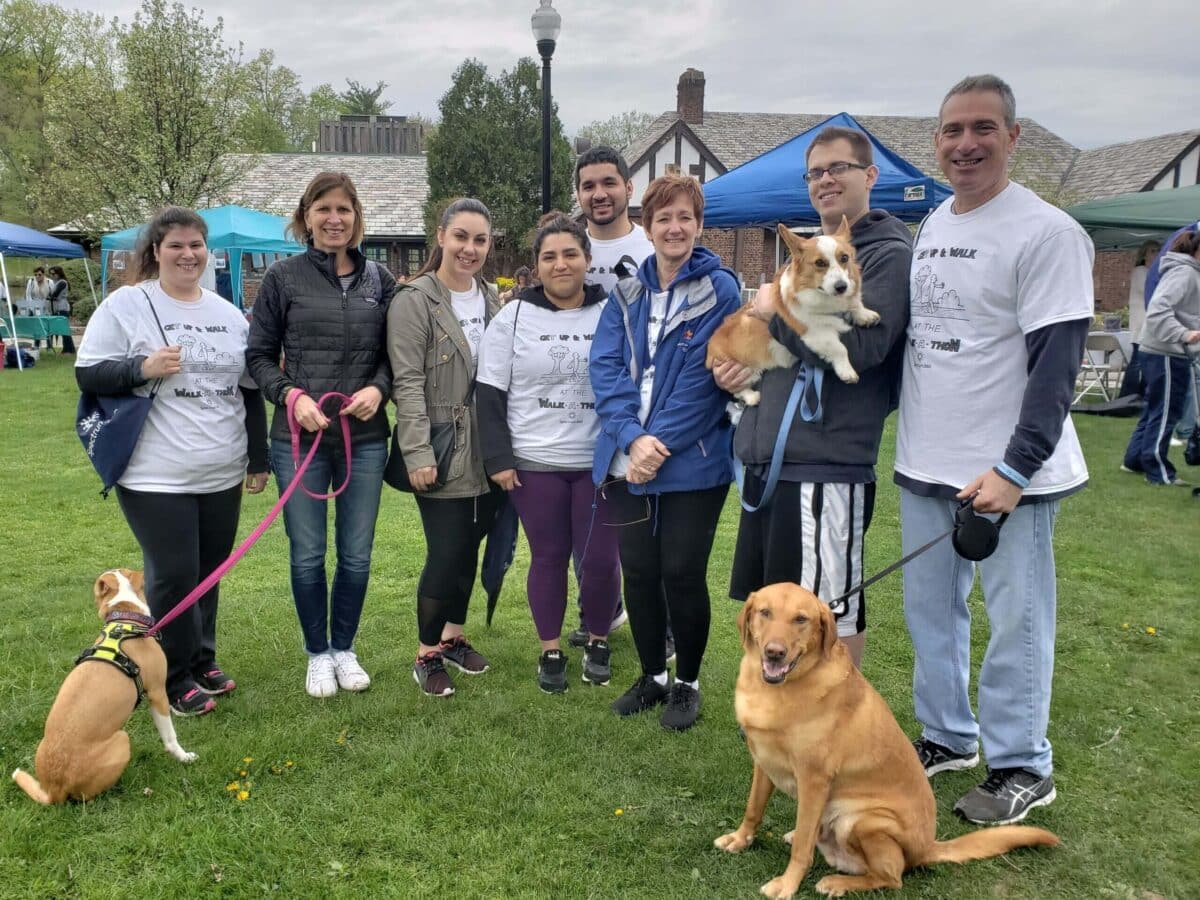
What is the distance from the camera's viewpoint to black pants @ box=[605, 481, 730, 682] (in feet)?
10.8

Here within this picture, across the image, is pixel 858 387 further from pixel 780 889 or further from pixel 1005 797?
pixel 780 889

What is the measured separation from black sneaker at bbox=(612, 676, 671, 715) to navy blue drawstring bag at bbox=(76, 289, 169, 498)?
7.62 ft

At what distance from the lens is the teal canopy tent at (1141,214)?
11.1m

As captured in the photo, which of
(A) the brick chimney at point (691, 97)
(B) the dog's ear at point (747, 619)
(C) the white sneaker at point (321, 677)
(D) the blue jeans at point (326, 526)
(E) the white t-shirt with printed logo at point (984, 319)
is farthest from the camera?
(A) the brick chimney at point (691, 97)

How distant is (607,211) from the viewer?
4.05 m

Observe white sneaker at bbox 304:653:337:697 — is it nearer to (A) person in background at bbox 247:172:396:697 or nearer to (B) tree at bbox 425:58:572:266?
(A) person in background at bbox 247:172:396:697

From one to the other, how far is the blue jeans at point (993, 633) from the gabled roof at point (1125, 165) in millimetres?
25443

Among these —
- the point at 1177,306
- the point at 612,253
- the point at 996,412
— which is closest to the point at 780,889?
the point at 996,412

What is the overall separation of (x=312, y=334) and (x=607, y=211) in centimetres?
158

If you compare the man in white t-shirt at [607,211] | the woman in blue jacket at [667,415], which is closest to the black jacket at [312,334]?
the woman in blue jacket at [667,415]

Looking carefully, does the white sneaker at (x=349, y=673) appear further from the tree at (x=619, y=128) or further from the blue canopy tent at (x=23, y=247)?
the tree at (x=619, y=128)

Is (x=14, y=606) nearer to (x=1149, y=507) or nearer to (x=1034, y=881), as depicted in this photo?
(x=1034, y=881)

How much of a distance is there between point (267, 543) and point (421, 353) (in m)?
3.46

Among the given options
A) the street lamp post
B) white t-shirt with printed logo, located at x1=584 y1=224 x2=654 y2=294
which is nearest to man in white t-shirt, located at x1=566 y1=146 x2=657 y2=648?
white t-shirt with printed logo, located at x1=584 y1=224 x2=654 y2=294
